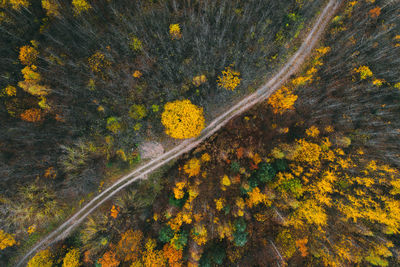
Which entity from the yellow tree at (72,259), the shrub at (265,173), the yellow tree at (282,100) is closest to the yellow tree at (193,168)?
the shrub at (265,173)

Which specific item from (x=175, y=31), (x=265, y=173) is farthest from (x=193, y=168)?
(x=175, y=31)

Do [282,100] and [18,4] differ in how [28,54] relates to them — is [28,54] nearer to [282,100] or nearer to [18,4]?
[18,4]

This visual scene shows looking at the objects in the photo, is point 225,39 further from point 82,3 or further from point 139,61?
point 82,3

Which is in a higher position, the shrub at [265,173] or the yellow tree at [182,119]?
the yellow tree at [182,119]

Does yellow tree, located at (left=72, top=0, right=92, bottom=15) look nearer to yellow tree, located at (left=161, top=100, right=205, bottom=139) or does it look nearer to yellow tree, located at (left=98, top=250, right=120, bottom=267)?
yellow tree, located at (left=161, top=100, right=205, bottom=139)

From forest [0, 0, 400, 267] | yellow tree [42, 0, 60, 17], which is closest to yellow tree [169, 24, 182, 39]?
forest [0, 0, 400, 267]

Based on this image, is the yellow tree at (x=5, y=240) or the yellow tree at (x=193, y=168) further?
the yellow tree at (x=193, y=168)

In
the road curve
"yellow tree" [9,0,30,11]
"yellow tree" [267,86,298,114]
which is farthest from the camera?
the road curve

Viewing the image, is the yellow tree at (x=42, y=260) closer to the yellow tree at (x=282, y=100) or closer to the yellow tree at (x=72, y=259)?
the yellow tree at (x=72, y=259)
